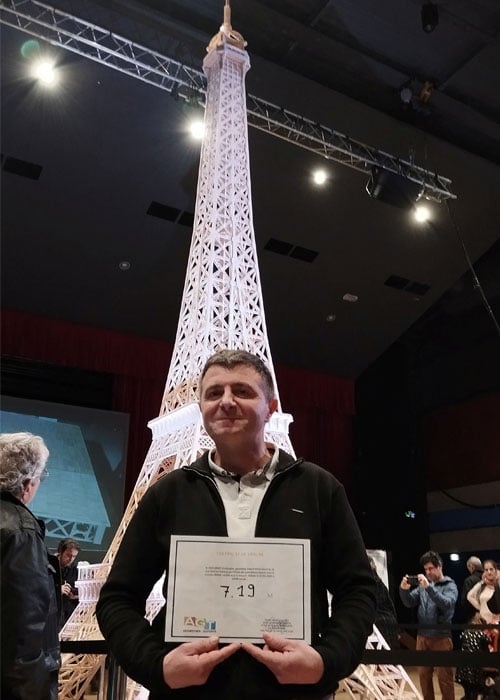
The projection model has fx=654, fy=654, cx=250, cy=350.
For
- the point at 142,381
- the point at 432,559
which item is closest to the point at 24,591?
the point at 432,559

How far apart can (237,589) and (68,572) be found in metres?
5.54

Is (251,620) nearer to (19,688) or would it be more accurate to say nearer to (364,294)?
(19,688)

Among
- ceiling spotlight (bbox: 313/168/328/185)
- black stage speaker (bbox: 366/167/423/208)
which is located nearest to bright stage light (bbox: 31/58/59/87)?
ceiling spotlight (bbox: 313/168/328/185)

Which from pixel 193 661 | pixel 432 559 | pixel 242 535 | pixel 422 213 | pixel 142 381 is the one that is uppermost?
pixel 422 213

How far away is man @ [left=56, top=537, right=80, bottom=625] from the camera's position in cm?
601

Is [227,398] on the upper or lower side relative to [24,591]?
upper

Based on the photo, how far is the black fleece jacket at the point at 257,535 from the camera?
4.31 ft

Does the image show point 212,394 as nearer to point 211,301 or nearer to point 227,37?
point 211,301

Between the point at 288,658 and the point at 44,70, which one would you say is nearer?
the point at 288,658

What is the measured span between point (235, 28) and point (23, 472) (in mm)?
8073

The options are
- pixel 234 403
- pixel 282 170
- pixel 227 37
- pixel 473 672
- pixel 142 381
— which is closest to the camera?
pixel 234 403

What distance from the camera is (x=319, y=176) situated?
33.2ft

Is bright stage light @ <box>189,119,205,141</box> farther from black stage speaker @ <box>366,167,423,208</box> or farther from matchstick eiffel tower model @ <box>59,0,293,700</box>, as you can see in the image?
black stage speaker @ <box>366,167,423,208</box>

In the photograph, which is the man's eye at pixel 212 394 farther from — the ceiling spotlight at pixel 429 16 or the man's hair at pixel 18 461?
the ceiling spotlight at pixel 429 16
